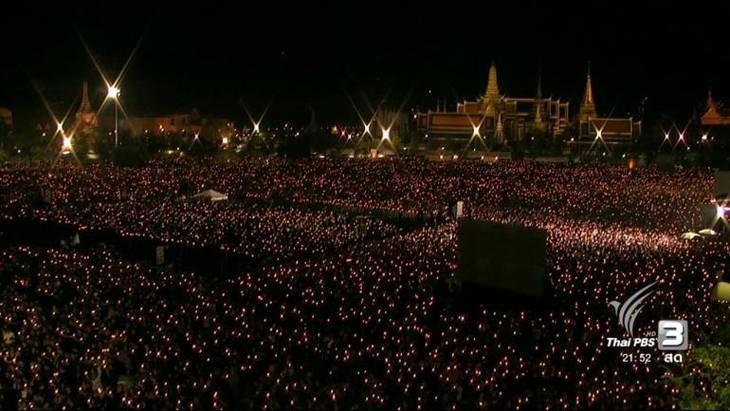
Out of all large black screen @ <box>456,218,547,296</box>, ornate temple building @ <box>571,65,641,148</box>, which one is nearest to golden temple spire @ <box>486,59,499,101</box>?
ornate temple building @ <box>571,65,641,148</box>

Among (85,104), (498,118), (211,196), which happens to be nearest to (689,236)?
(211,196)

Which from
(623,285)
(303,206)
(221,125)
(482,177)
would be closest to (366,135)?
(221,125)

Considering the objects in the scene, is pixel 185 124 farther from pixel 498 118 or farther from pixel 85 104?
pixel 498 118

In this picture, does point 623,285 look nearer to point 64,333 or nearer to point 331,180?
point 64,333

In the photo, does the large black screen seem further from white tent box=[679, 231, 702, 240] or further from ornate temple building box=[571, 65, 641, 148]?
ornate temple building box=[571, 65, 641, 148]

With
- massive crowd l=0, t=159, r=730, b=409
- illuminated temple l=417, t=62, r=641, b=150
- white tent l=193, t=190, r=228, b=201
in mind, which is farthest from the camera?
illuminated temple l=417, t=62, r=641, b=150

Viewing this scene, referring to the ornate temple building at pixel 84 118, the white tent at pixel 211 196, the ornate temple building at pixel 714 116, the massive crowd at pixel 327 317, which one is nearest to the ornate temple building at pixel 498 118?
the ornate temple building at pixel 714 116
